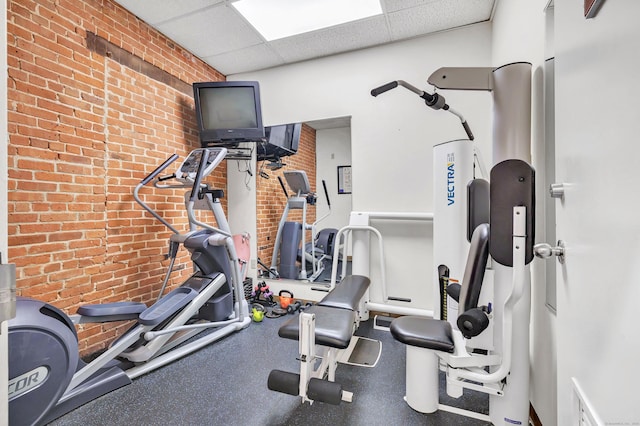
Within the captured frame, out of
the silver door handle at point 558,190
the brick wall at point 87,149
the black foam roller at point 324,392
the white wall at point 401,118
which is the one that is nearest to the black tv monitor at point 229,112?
the brick wall at point 87,149

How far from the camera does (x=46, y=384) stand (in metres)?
1.47

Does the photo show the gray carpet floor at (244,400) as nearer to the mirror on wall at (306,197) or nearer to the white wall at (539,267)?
the white wall at (539,267)

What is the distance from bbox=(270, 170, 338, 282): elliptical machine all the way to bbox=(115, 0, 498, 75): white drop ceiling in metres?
1.43

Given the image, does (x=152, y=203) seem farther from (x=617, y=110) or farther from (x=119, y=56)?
(x=617, y=110)

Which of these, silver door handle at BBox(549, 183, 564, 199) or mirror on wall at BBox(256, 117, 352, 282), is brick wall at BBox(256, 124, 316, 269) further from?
silver door handle at BBox(549, 183, 564, 199)

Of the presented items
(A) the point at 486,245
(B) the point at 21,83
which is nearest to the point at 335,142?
(A) the point at 486,245

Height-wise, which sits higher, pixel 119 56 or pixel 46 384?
pixel 119 56

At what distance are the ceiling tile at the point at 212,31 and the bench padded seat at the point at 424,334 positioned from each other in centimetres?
296

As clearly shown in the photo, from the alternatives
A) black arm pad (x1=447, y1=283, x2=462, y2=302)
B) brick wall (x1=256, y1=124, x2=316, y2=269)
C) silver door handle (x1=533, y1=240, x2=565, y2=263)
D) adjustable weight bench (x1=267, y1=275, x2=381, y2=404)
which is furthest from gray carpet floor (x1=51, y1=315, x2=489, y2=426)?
brick wall (x1=256, y1=124, x2=316, y2=269)

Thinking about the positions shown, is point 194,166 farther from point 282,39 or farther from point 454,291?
point 454,291

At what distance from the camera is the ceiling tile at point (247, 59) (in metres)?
3.22

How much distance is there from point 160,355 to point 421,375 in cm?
195

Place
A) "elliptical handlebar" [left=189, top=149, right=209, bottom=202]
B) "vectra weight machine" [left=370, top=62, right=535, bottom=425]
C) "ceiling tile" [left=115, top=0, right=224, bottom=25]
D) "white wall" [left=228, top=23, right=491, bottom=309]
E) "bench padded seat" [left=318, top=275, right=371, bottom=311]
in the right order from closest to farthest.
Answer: "vectra weight machine" [left=370, top=62, right=535, bottom=425], "bench padded seat" [left=318, top=275, right=371, bottom=311], "elliptical handlebar" [left=189, top=149, right=209, bottom=202], "ceiling tile" [left=115, top=0, right=224, bottom=25], "white wall" [left=228, top=23, right=491, bottom=309]

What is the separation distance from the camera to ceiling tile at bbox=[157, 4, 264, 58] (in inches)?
103
